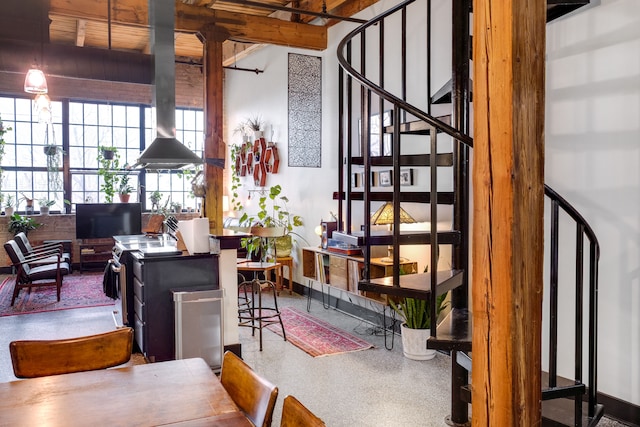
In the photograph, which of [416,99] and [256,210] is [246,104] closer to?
[256,210]

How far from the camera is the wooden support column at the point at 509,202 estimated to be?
1.86 m

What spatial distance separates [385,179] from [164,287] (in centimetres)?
265

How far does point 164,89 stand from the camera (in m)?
4.75

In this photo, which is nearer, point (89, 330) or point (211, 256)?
point (211, 256)

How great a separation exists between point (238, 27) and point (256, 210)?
144 inches

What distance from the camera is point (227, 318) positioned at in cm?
465

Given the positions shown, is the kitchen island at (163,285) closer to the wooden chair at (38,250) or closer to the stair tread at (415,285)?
the stair tread at (415,285)

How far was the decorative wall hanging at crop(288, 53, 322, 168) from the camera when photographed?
6.43m

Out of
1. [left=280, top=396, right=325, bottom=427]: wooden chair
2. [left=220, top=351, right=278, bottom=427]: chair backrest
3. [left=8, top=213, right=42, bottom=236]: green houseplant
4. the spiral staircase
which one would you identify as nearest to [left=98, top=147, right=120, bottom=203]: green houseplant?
[left=8, top=213, right=42, bottom=236]: green houseplant

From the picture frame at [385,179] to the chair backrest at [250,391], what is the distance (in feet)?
12.7

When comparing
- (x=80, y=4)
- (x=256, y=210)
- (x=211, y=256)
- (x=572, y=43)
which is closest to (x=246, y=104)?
Answer: (x=256, y=210)

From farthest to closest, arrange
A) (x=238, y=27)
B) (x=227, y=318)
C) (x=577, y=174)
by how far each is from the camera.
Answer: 1. (x=238, y=27)
2. (x=227, y=318)
3. (x=577, y=174)

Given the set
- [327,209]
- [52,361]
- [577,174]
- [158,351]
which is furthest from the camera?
[327,209]

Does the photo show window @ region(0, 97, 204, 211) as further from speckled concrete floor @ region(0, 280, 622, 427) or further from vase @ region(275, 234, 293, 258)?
speckled concrete floor @ region(0, 280, 622, 427)
